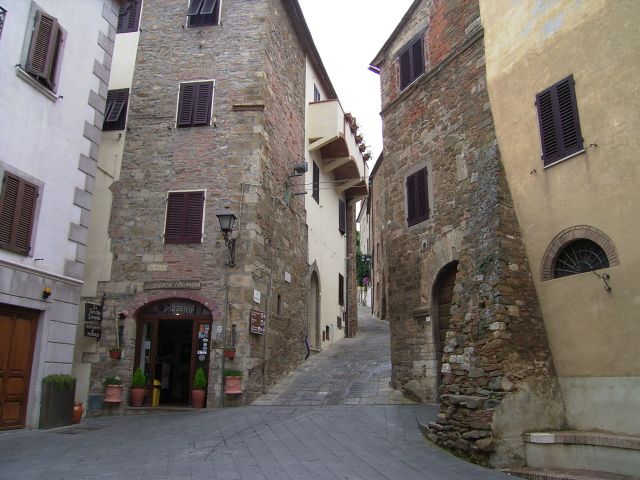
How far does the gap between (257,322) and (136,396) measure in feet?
10.3

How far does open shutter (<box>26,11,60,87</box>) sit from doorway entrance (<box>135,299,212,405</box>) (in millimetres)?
5587

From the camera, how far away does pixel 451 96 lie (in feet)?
37.6

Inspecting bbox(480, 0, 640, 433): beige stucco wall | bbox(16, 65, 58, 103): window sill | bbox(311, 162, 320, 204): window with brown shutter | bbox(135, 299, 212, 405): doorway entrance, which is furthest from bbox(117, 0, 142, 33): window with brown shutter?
bbox(480, 0, 640, 433): beige stucco wall

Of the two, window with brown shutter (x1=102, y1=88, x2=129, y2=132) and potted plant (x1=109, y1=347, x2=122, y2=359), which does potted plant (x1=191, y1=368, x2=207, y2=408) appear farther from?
window with brown shutter (x1=102, y1=88, x2=129, y2=132)

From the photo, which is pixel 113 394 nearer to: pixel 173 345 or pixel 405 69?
pixel 173 345

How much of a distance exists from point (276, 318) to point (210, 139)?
4.93 m

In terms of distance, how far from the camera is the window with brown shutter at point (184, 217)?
12.9m

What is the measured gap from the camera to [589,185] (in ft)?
25.4

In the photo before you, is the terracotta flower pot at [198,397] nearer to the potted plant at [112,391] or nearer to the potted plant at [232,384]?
the potted plant at [232,384]

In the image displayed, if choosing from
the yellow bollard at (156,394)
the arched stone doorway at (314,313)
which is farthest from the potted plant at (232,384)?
the arched stone doorway at (314,313)

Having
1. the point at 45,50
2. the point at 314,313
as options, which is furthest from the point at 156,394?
the point at 45,50

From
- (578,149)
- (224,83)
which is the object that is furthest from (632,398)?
(224,83)

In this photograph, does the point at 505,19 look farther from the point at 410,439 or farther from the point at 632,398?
the point at 410,439

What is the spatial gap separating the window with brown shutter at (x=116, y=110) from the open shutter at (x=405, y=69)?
7362mm
